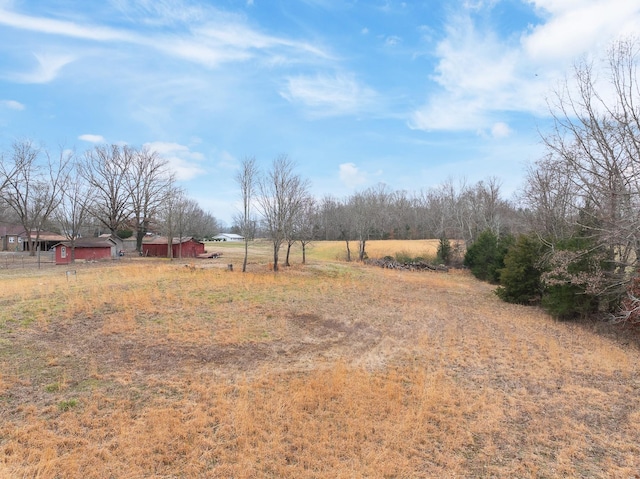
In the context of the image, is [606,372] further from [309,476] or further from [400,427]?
[309,476]

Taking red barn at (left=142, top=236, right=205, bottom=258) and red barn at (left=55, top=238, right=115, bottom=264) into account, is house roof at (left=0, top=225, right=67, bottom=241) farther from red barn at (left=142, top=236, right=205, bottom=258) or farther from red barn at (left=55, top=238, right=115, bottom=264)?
red barn at (left=55, top=238, right=115, bottom=264)

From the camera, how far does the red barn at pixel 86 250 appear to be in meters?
26.8

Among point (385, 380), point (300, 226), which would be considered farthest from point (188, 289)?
point (300, 226)

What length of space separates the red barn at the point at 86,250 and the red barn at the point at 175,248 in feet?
17.9

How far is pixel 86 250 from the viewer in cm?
2795

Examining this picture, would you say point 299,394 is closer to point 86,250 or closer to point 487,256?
point 487,256

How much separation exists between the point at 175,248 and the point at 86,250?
810 centimetres

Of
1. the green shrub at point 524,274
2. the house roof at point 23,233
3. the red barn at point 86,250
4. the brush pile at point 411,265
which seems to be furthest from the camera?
the house roof at point 23,233

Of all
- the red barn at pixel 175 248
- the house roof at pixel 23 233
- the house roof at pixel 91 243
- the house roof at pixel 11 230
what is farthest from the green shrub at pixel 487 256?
the house roof at pixel 11 230

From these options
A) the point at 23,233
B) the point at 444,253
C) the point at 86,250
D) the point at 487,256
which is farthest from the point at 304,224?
the point at 23,233

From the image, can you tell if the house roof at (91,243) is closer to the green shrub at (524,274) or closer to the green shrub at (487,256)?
the green shrub at (524,274)

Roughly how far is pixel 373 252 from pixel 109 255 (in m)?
26.2

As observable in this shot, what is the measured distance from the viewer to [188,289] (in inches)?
548

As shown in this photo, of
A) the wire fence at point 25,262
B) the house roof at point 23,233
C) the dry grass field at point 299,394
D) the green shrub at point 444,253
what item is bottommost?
the dry grass field at point 299,394
